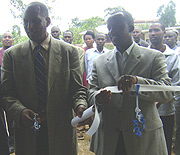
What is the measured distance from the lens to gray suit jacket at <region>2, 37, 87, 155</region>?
2193mm

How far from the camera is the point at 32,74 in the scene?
2.19 metres

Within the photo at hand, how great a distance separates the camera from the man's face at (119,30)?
6.54ft

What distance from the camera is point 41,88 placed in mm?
2205

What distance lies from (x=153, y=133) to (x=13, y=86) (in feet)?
4.64

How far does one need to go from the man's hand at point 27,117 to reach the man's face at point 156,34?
7.80 ft

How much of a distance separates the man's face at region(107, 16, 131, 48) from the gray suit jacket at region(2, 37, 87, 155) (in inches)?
20.0

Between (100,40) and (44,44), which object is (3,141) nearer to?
(44,44)

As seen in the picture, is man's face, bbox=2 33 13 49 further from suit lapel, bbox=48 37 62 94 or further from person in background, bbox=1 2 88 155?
suit lapel, bbox=48 37 62 94

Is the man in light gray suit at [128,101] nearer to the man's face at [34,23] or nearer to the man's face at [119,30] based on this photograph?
the man's face at [119,30]

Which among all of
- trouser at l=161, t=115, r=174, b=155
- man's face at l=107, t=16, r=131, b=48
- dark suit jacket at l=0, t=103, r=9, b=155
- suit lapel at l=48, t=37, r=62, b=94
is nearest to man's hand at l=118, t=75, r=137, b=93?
man's face at l=107, t=16, r=131, b=48

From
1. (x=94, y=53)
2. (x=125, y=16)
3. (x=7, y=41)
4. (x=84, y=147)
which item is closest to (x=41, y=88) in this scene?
(x=125, y=16)

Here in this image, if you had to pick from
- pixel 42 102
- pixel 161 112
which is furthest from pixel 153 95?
pixel 161 112

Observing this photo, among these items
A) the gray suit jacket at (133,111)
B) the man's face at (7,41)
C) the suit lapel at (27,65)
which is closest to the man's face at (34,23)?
the suit lapel at (27,65)

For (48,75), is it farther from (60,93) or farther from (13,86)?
(13,86)
